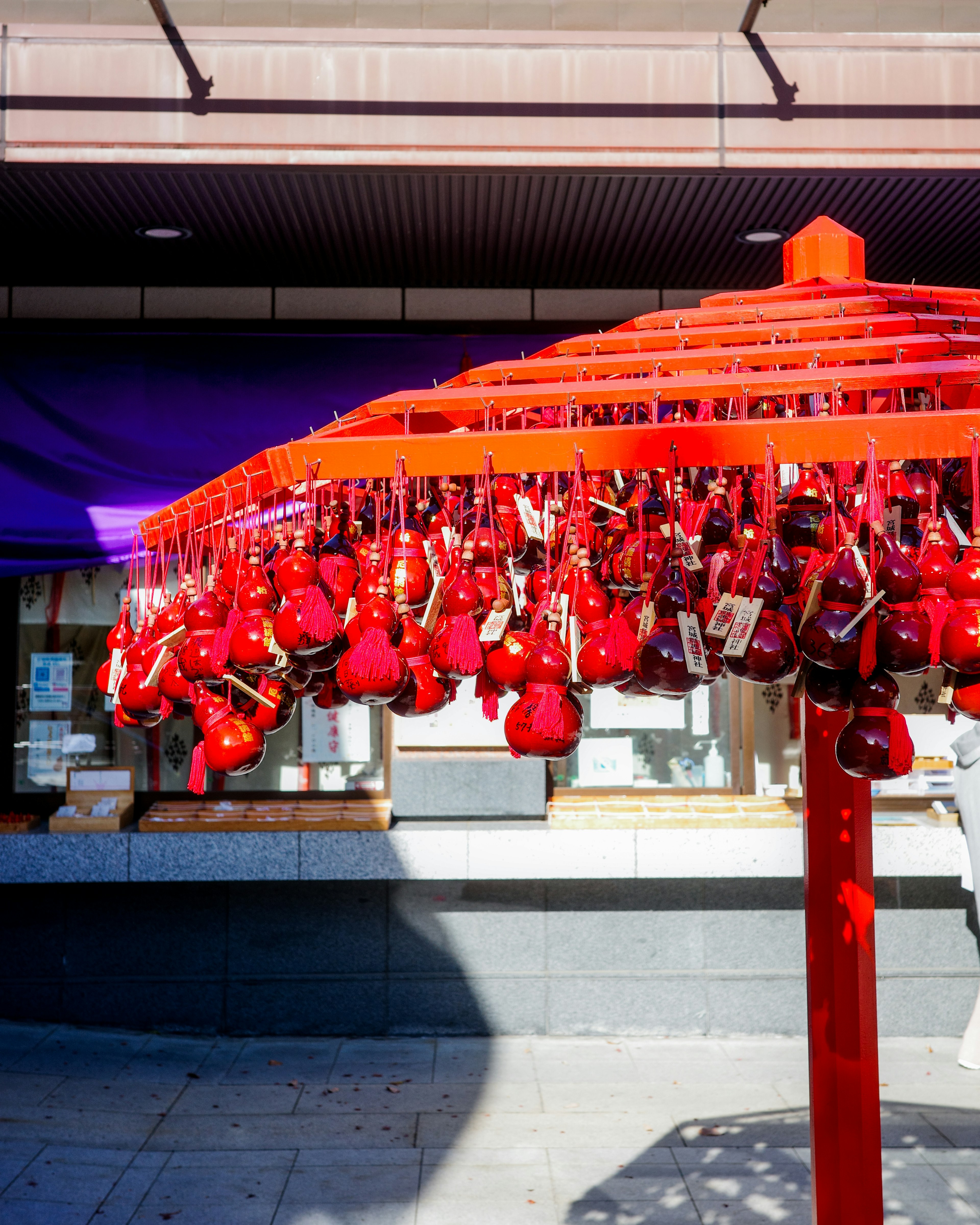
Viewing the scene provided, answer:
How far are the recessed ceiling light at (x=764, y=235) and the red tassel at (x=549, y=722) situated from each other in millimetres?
4134

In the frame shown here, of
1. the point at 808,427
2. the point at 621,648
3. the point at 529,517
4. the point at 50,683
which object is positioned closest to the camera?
the point at 808,427

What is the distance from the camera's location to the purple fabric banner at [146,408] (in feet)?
18.0

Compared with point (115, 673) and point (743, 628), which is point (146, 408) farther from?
point (743, 628)

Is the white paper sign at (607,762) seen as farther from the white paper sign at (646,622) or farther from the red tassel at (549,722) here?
the red tassel at (549,722)

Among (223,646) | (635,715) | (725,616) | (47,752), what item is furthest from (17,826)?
(725,616)

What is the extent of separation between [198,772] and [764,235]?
420 cm

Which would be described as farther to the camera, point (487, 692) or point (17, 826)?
point (17, 826)

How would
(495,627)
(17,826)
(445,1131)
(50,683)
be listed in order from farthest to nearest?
(50,683)
(17,826)
(445,1131)
(495,627)

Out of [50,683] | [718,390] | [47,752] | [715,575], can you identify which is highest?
[718,390]

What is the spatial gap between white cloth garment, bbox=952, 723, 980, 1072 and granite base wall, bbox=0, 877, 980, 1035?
0.46 meters

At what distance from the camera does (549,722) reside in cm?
211

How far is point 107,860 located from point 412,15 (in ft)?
15.3

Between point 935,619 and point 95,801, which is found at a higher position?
point 935,619

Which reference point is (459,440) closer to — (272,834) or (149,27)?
(149,27)
